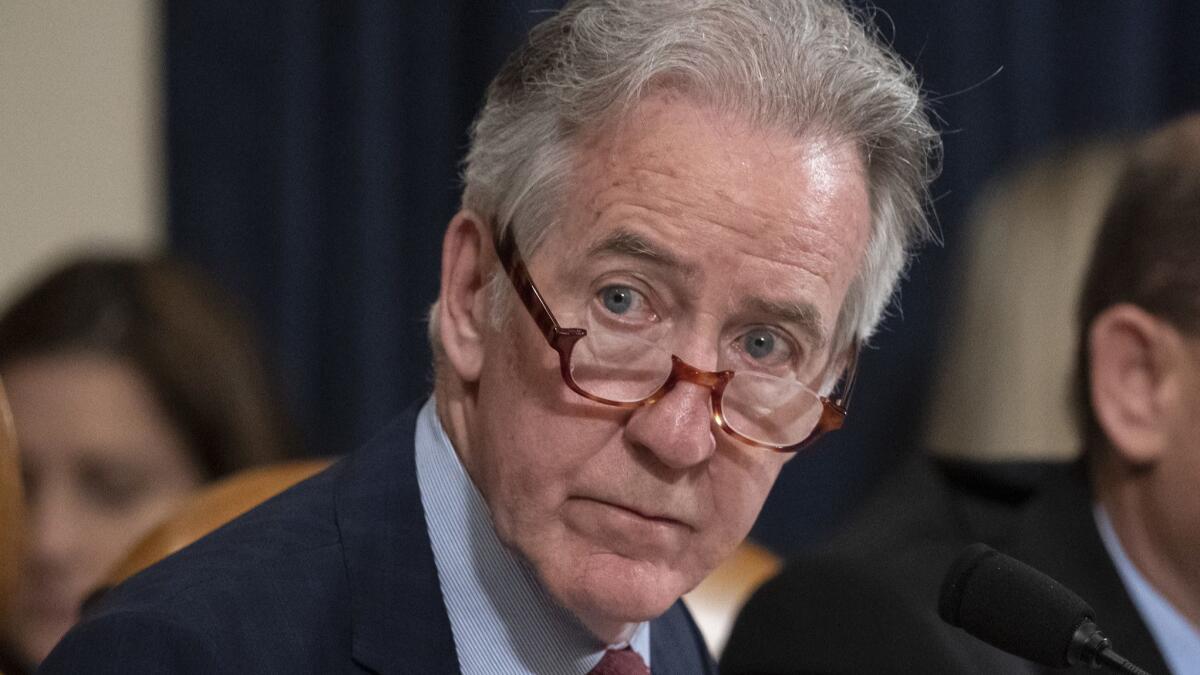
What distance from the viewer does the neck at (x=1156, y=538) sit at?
2.14 metres

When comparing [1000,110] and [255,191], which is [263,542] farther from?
[1000,110]

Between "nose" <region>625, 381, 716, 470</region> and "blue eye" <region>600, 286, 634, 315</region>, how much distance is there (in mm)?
88

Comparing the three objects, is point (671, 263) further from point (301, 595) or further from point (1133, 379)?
point (1133, 379)

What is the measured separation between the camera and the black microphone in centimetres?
142

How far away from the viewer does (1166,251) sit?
2.20m

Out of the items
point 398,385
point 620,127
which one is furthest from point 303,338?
point 620,127

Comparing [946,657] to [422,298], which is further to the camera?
[422,298]

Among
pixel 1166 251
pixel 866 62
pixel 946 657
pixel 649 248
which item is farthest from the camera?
pixel 1166 251

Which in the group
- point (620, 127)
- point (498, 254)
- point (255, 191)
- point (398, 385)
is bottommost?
point (398, 385)

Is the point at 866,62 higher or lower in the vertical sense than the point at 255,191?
higher

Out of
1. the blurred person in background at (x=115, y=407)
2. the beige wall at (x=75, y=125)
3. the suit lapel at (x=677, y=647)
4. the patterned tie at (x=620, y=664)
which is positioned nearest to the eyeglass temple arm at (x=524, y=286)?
the patterned tie at (x=620, y=664)

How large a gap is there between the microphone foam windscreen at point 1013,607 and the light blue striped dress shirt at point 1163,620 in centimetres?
76

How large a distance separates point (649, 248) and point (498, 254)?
0.55 feet

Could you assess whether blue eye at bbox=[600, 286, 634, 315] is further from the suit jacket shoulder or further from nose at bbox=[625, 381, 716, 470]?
the suit jacket shoulder
